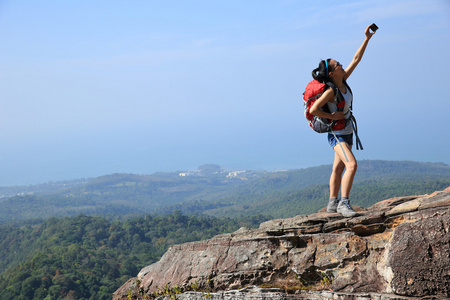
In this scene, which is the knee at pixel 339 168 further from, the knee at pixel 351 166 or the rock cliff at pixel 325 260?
the rock cliff at pixel 325 260

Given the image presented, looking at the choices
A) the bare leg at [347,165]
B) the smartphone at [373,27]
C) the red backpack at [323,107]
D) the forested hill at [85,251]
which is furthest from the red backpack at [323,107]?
the forested hill at [85,251]

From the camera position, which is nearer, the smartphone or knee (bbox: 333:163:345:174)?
the smartphone

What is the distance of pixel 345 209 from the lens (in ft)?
31.1

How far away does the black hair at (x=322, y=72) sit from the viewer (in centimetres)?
869

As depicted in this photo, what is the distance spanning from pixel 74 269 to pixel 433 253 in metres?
53.6

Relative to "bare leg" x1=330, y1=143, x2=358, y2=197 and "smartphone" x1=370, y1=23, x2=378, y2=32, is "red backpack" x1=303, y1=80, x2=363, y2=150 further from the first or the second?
"smartphone" x1=370, y1=23, x2=378, y2=32

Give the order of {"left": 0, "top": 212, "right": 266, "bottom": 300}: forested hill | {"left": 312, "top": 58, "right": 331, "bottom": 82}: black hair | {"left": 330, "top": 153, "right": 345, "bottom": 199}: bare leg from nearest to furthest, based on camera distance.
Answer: {"left": 312, "top": 58, "right": 331, "bottom": 82}: black hair, {"left": 330, "top": 153, "right": 345, "bottom": 199}: bare leg, {"left": 0, "top": 212, "right": 266, "bottom": 300}: forested hill

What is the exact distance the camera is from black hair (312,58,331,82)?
869 cm

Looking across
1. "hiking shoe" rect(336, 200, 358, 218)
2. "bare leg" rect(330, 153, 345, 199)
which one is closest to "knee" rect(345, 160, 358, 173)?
"bare leg" rect(330, 153, 345, 199)

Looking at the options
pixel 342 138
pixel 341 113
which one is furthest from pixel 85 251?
pixel 341 113

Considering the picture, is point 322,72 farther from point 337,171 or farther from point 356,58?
point 337,171

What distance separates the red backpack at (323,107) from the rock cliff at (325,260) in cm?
200

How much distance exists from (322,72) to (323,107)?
757 millimetres

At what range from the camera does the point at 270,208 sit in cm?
10731
